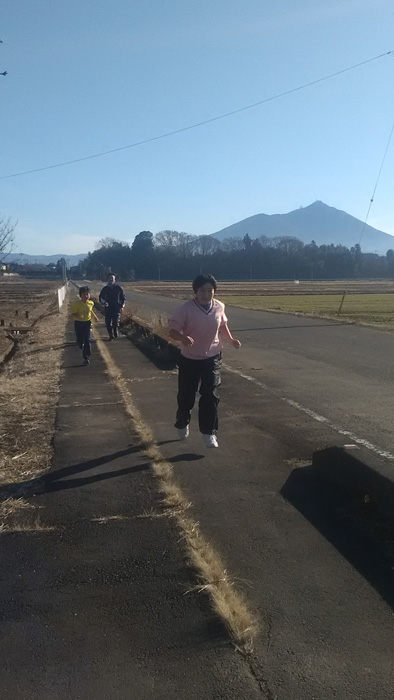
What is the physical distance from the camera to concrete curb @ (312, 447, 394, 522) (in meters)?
4.68

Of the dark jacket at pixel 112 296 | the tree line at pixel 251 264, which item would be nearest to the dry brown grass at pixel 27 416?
the dark jacket at pixel 112 296

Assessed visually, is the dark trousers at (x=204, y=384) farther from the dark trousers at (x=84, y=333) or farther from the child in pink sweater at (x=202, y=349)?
the dark trousers at (x=84, y=333)

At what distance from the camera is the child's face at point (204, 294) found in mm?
6492

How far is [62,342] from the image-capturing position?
19.2 metres

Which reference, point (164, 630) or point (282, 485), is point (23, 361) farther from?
point (164, 630)

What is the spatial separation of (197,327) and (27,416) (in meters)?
3.16

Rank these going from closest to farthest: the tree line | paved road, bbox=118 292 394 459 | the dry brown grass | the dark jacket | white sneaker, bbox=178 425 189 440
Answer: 1. the dry brown grass
2. white sneaker, bbox=178 425 189 440
3. paved road, bbox=118 292 394 459
4. the dark jacket
5. the tree line

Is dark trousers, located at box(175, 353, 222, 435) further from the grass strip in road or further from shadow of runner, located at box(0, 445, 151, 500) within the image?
shadow of runner, located at box(0, 445, 151, 500)

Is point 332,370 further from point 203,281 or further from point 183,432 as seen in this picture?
point 203,281

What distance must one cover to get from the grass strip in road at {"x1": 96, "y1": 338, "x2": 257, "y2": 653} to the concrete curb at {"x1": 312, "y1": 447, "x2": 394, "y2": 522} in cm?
124

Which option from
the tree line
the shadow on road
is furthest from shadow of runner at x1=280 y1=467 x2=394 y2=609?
the tree line

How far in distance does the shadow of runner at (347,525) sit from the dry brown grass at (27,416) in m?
2.01

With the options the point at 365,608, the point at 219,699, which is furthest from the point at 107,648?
the point at 365,608

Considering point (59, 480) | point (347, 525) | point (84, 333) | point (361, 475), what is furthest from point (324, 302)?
point (347, 525)
